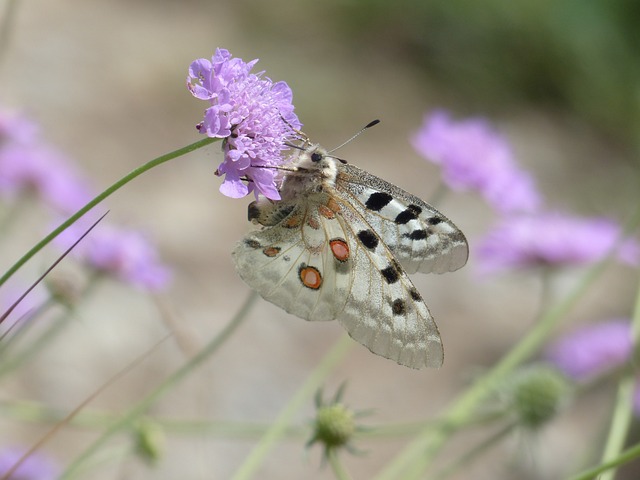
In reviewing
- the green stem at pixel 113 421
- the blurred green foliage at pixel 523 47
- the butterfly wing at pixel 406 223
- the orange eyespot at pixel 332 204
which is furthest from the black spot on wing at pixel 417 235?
the blurred green foliage at pixel 523 47

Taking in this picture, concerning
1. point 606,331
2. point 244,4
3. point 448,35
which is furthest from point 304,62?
point 606,331

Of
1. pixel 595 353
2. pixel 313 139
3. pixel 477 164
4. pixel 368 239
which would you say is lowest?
pixel 368 239

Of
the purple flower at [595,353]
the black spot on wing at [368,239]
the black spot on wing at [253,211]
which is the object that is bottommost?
the black spot on wing at [253,211]

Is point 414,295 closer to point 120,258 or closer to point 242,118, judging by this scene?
point 242,118

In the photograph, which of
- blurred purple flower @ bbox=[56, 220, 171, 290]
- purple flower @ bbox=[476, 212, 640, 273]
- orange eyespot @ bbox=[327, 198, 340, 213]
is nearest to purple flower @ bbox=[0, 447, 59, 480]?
blurred purple flower @ bbox=[56, 220, 171, 290]

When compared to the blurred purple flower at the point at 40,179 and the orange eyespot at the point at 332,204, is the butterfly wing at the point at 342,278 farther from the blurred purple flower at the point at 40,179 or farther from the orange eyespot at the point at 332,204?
the blurred purple flower at the point at 40,179

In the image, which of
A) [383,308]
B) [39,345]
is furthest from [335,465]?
[39,345]

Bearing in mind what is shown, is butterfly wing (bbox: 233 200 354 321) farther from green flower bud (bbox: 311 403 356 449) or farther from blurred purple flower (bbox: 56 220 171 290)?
blurred purple flower (bbox: 56 220 171 290)
